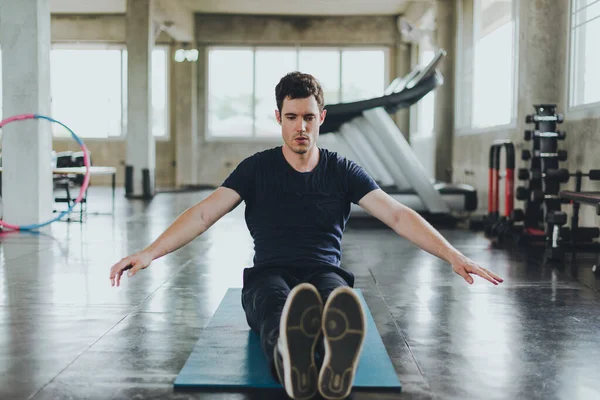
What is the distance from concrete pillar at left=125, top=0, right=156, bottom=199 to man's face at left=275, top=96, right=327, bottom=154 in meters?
9.69

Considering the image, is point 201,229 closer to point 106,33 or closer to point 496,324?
point 496,324

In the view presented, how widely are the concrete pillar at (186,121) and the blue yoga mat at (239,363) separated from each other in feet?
43.8

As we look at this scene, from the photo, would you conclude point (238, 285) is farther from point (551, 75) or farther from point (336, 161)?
point (551, 75)

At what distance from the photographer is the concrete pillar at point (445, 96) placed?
1159 centimetres

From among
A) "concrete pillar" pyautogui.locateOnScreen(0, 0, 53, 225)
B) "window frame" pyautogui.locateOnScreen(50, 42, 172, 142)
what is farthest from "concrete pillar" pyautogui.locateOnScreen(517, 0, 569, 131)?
"window frame" pyautogui.locateOnScreen(50, 42, 172, 142)

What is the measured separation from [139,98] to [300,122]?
9902 mm

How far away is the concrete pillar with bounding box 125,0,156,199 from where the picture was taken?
11.8 metres

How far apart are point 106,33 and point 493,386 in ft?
50.8

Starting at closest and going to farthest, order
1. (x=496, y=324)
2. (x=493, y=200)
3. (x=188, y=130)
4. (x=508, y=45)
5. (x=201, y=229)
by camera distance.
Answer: (x=201, y=229) → (x=496, y=324) → (x=493, y=200) → (x=508, y=45) → (x=188, y=130)

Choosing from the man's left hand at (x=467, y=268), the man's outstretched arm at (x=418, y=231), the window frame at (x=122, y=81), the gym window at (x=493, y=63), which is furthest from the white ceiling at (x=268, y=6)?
the man's left hand at (x=467, y=268)

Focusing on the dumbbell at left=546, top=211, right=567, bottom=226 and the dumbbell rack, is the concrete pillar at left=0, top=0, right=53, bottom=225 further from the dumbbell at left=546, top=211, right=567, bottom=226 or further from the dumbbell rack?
the dumbbell at left=546, top=211, right=567, bottom=226

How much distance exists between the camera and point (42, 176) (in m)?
7.12

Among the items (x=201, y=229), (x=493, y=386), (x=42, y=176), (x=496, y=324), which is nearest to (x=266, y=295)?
(x=201, y=229)

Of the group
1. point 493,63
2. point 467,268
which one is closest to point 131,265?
point 467,268
